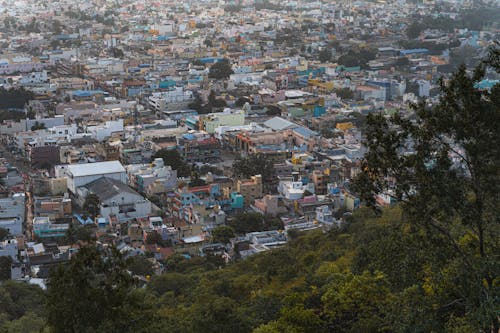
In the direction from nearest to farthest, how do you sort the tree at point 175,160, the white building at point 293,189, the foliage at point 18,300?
1. the foliage at point 18,300
2. the white building at point 293,189
3. the tree at point 175,160

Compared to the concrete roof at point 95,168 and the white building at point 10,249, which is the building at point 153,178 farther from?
the white building at point 10,249

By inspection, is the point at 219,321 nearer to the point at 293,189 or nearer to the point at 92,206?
the point at 92,206

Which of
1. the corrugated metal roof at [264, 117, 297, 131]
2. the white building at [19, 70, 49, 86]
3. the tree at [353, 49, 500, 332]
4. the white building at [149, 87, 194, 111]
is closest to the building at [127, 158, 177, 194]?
the corrugated metal roof at [264, 117, 297, 131]

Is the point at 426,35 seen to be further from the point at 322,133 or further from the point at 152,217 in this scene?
the point at 152,217

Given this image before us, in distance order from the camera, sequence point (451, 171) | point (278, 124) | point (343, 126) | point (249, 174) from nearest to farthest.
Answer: point (451, 171), point (249, 174), point (278, 124), point (343, 126)

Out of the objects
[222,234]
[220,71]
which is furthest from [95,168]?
[220,71]

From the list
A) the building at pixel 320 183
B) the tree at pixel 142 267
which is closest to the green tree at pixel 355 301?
the tree at pixel 142 267

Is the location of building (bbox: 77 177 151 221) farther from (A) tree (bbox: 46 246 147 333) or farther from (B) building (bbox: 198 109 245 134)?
(A) tree (bbox: 46 246 147 333)
